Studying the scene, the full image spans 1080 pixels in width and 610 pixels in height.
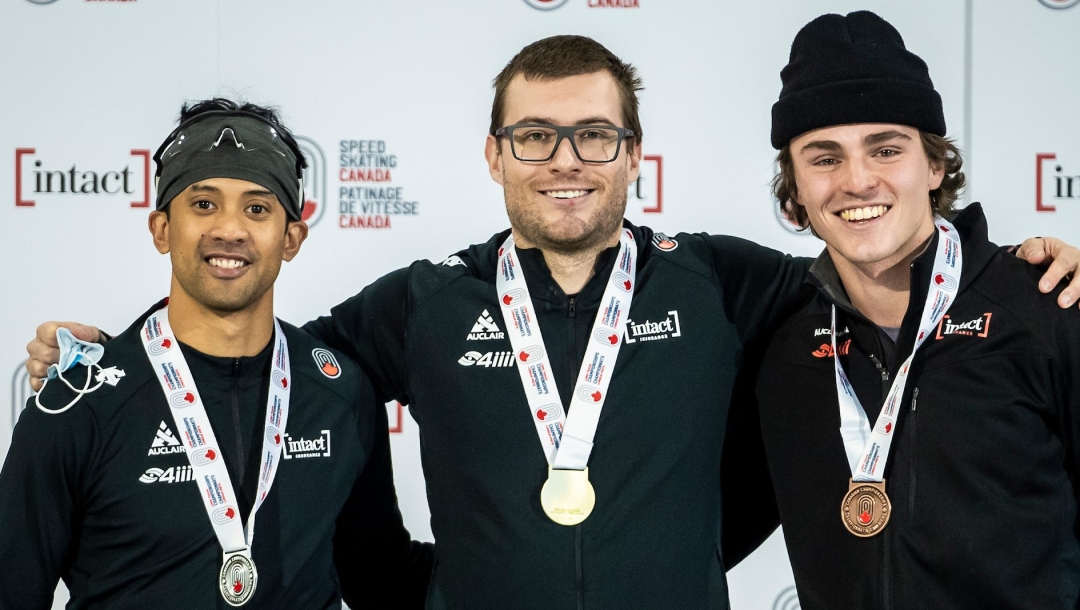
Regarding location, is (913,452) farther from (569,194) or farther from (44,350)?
(44,350)

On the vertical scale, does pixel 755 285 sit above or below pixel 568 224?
below

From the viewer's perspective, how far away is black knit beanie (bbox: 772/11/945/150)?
1.98 m

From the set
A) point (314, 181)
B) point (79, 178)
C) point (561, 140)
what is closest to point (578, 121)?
point (561, 140)

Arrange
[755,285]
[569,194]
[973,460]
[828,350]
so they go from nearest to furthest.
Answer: [973,460], [828,350], [569,194], [755,285]

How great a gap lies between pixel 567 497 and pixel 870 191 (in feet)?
2.90

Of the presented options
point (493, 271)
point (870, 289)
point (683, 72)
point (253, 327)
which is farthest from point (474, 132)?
point (870, 289)

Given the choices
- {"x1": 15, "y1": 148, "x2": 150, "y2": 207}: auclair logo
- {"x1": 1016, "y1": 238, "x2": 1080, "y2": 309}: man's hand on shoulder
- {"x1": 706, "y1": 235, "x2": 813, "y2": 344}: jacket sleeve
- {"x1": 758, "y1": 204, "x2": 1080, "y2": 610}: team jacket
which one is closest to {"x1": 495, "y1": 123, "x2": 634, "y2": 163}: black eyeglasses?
{"x1": 706, "y1": 235, "x2": 813, "y2": 344}: jacket sleeve

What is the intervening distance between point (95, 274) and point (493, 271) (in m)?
1.95

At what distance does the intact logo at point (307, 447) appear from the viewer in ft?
6.98

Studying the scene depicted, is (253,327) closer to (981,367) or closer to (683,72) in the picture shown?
(981,367)

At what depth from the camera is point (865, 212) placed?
6.55 ft

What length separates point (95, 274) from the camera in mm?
3543

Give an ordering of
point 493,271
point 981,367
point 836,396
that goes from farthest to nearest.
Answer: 1. point 493,271
2. point 836,396
3. point 981,367

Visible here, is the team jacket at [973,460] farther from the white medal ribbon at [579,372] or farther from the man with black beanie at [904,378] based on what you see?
the white medal ribbon at [579,372]
